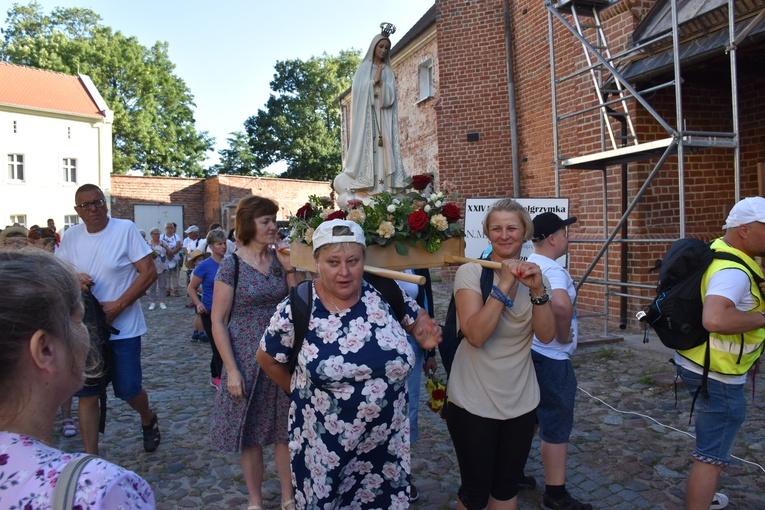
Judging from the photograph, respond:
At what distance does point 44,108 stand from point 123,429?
2966 centimetres

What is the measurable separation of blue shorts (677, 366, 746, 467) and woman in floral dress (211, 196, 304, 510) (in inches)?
93.7

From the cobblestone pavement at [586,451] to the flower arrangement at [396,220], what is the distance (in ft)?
5.97

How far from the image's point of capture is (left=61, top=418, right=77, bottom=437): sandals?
5.18m

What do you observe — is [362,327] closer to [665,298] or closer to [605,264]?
[665,298]

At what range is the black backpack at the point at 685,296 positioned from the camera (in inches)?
121

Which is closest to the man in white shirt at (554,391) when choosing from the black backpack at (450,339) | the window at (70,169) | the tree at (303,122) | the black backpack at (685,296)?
the black backpack at (685,296)

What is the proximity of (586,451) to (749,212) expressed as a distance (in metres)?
2.35

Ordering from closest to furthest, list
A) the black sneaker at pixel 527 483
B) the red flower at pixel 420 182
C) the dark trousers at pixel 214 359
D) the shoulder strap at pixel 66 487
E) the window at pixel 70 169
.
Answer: the shoulder strap at pixel 66 487
the red flower at pixel 420 182
the black sneaker at pixel 527 483
the dark trousers at pixel 214 359
the window at pixel 70 169

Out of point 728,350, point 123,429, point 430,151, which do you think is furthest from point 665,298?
point 430,151

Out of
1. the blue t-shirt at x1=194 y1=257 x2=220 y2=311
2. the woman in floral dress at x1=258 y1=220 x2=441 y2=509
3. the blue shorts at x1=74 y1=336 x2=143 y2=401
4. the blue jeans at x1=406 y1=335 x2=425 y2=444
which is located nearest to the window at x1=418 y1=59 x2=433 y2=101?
the blue t-shirt at x1=194 y1=257 x2=220 y2=311

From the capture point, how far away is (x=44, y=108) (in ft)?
96.6

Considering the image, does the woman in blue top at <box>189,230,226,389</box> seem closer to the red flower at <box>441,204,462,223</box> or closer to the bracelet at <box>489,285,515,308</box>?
the red flower at <box>441,204,462,223</box>

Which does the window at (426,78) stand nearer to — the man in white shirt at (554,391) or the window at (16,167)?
the man in white shirt at (554,391)

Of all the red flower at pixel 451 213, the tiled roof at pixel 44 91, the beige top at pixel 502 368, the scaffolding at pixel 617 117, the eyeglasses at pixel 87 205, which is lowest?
the beige top at pixel 502 368
